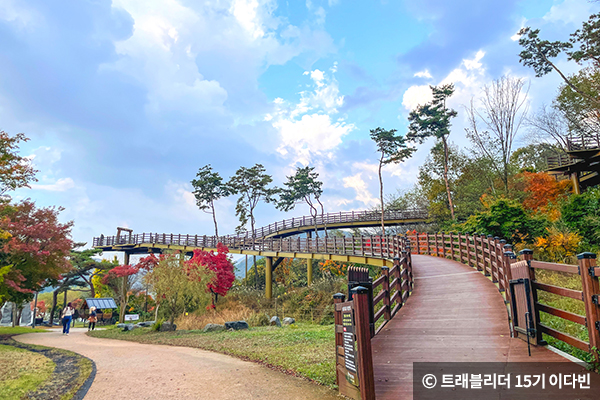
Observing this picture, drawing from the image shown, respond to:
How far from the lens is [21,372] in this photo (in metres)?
7.67

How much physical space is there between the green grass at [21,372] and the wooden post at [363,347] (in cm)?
567

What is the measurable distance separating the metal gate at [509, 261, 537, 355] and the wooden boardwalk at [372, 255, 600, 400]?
0.23m

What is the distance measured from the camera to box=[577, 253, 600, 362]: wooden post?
4332 mm

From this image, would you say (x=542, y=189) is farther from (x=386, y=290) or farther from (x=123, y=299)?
(x=123, y=299)

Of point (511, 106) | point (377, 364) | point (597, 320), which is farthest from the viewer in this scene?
point (511, 106)

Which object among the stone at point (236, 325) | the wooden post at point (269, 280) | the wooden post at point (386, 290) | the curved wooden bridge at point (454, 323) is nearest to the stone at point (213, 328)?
the stone at point (236, 325)

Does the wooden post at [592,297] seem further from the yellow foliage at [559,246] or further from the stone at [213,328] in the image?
the stone at [213,328]

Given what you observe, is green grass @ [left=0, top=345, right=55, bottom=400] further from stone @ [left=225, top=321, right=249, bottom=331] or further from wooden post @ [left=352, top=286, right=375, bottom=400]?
stone @ [left=225, top=321, right=249, bottom=331]

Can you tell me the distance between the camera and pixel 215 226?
164 ft

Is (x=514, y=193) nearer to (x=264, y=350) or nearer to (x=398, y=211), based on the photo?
(x=398, y=211)

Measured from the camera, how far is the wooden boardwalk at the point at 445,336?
16.3ft

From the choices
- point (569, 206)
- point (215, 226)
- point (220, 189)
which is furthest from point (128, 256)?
point (569, 206)

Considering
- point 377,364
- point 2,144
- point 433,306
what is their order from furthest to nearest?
point 2,144 → point 433,306 → point 377,364

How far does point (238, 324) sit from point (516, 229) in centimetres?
1273
